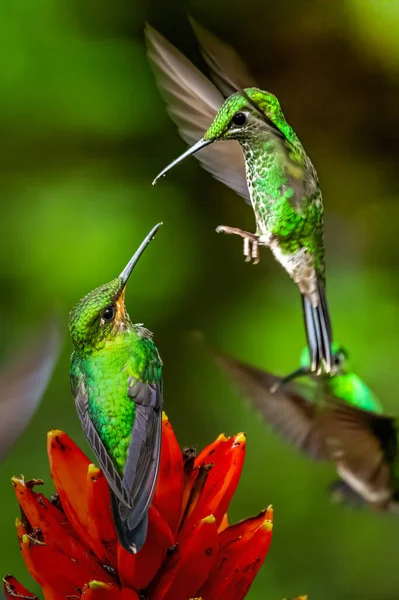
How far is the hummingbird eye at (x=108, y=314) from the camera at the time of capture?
0.44m

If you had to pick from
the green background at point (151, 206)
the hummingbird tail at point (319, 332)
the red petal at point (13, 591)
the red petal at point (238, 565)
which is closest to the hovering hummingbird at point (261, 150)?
the hummingbird tail at point (319, 332)

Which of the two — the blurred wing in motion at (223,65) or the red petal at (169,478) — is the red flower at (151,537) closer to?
the red petal at (169,478)

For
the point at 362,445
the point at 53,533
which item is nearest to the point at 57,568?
the point at 53,533

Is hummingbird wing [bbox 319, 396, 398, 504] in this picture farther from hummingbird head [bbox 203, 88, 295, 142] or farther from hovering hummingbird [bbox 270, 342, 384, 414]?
hummingbird head [bbox 203, 88, 295, 142]

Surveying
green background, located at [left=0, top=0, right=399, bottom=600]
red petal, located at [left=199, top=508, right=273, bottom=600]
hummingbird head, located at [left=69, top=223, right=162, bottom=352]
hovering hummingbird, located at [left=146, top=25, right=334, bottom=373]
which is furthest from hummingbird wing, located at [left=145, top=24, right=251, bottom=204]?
green background, located at [left=0, top=0, right=399, bottom=600]

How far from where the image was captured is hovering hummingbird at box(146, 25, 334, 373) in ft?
1.52

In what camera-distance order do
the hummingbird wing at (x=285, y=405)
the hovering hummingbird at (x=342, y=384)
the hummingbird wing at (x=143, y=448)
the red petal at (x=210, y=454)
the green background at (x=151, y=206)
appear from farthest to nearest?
the green background at (x=151, y=206) < the hovering hummingbird at (x=342, y=384) < the hummingbird wing at (x=285, y=405) < the red petal at (x=210, y=454) < the hummingbird wing at (x=143, y=448)

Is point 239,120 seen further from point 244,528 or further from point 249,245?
point 244,528

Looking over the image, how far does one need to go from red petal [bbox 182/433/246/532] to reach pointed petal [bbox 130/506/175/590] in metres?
0.03

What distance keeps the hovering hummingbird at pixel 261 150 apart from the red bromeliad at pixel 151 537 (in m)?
0.10

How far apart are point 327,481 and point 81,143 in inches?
26.7

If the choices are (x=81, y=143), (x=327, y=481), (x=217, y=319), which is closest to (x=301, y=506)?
(x=327, y=481)

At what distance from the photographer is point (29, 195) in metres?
1.33

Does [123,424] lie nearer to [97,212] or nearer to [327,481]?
[97,212]
